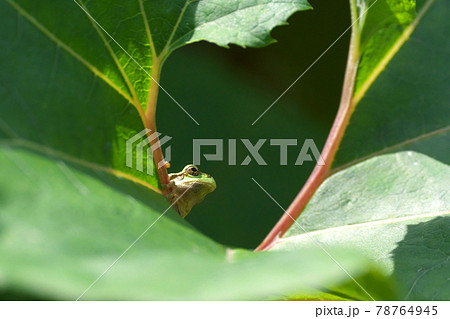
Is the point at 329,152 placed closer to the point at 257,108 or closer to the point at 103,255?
the point at 257,108

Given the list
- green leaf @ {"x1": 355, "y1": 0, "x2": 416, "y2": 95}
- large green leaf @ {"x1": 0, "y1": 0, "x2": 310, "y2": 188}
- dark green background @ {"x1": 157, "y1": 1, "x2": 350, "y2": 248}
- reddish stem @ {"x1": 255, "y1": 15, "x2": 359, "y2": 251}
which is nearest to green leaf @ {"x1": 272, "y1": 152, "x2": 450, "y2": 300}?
reddish stem @ {"x1": 255, "y1": 15, "x2": 359, "y2": 251}

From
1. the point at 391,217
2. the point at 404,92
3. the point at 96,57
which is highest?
the point at 96,57

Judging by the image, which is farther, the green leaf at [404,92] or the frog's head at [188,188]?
the green leaf at [404,92]

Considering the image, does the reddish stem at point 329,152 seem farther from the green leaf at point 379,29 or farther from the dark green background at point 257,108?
the dark green background at point 257,108

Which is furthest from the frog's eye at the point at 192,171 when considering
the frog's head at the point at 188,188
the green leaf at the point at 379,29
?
the green leaf at the point at 379,29

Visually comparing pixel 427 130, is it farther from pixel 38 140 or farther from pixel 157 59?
pixel 38 140

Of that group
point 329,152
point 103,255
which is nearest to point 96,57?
point 103,255

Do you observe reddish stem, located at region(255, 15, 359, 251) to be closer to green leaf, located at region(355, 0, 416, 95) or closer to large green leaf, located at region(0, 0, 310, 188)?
green leaf, located at region(355, 0, 416, 95)
